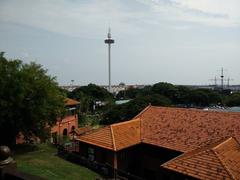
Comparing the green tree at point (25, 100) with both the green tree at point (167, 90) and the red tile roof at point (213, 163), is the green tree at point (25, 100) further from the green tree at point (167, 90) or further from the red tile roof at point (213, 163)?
the green tree at point (167, 90)

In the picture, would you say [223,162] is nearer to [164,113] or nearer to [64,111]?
[164,113]

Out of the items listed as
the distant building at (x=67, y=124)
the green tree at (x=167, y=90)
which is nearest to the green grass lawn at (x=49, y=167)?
the distant building at (x=67, y=124)

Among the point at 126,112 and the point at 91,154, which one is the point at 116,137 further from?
the point at 126,112

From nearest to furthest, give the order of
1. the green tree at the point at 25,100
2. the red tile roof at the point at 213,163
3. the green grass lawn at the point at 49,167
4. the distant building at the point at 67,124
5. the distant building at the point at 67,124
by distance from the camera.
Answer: the red tile roof at the point at 213,163 < the green grass lawn at the point at 49,167 < the green tree at the point at 25,100 < the distant building at the point at 67,124 < the distant building at the point at 67,124

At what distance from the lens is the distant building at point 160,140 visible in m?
→ 23.3

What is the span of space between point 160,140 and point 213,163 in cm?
736

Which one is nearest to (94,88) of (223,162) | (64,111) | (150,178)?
(64,111)

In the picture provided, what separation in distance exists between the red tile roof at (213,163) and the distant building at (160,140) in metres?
0.10

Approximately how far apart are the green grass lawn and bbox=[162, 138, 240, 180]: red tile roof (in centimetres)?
772

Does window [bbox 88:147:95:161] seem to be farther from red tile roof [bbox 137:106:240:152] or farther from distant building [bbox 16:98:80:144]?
distant building [bbox 16:98:80:144]

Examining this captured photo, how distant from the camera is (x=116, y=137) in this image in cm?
2677

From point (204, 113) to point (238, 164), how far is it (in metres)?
9.74

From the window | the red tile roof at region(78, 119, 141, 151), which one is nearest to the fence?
the window

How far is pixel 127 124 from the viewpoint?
29.0 meters
